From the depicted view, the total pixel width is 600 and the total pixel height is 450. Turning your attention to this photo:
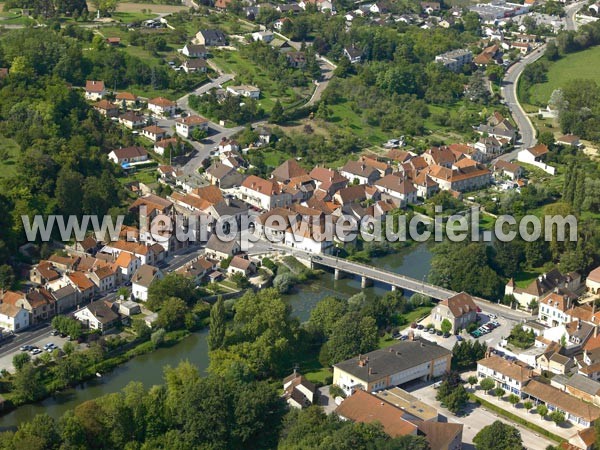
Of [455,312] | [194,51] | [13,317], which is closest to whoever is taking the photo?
[13,317]

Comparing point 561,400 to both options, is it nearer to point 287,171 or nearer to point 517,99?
point 287,171

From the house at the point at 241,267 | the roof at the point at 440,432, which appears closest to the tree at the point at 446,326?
the roof at the point at 440,432

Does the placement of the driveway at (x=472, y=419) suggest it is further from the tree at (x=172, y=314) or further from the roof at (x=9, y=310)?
the roof at (x=9, y=310)

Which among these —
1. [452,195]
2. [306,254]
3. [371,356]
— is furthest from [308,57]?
[371,356]

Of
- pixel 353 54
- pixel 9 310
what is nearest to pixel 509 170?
pixel 353 54

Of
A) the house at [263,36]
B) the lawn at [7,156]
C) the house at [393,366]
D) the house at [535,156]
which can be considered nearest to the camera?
the house at [393,366]

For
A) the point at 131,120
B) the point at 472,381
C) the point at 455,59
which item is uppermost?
the point at 455,59
